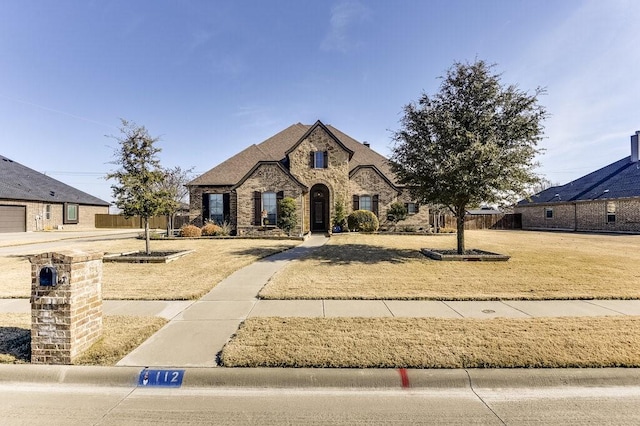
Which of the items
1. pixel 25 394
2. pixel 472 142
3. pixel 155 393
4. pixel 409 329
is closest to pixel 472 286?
pixel 409 329

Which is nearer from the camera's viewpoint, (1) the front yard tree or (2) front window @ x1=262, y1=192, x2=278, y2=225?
(1) the front yard tree

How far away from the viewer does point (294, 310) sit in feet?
19.7

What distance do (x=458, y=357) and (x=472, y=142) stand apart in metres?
8.58

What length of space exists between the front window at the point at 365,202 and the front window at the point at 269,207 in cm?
666

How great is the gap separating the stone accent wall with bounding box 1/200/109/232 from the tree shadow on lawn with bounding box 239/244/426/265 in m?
31.7

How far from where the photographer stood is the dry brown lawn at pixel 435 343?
3.93 m

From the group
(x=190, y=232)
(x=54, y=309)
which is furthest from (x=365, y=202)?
(x=54, y=309)

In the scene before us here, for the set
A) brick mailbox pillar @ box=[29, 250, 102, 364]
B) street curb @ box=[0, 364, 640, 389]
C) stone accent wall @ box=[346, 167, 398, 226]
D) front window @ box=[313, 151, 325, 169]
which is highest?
front window @ box=[313, 151, 325, 169]

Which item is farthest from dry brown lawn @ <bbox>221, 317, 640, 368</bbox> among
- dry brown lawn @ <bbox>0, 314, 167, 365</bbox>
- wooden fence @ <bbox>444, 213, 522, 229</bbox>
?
wooden fence @ <bbox>444, 213, 522, 229</bbox>

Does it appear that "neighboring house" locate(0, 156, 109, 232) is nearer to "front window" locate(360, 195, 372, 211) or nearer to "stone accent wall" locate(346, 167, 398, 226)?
"stone accent wall" locate(346, 167, 398, 226)

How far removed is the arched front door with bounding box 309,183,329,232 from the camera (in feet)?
76.8

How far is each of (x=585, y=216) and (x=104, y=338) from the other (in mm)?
37622

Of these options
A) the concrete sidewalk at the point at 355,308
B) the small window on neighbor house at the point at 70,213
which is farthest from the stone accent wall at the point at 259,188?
the small window on neighbor house at the point at 70,213

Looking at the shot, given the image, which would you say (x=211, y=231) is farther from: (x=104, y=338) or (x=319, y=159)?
(x=104, y=338)
